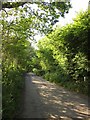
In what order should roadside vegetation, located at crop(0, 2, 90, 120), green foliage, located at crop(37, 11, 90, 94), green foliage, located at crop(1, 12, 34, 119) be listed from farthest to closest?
green foliage, located at crop(37, 11, 90, 94) → roadside vegetation, located at crop(0, 2, 90, 120) → green foliage, located at crop(1, 12, 34, 119)

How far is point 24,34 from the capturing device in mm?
Result: 13492

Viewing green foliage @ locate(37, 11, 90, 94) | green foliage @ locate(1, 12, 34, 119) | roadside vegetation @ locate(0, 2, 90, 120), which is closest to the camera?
green foliage @ locate(1, 12, 34, 119)

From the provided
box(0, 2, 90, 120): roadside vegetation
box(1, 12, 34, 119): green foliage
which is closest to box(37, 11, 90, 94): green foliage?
box(0, 2, 90, 120): roadside vegetation

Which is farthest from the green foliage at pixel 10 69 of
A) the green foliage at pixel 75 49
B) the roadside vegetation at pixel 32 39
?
the green foliage at pixel 75 49

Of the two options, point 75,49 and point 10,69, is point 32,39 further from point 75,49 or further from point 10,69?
point 75,49

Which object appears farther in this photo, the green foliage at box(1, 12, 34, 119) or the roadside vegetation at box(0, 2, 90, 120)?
the roadside vegetation at box(0, 2, 90, 120)

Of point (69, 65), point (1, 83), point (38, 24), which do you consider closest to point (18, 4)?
point (38, 24)

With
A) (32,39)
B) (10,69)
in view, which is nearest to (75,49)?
(32,39)

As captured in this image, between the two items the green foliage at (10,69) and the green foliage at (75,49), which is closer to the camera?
the green foliage at (10,69)

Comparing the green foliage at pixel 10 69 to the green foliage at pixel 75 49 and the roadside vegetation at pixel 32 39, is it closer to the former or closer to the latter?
the roadside vegetation at pixel 32 39

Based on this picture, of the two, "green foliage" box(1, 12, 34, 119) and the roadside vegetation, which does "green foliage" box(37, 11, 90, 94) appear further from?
"green foliage" box(1, 12, 34, 119)

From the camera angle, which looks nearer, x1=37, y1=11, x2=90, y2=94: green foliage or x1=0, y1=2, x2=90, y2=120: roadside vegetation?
x1=0, y1=2, x2=90, y2=120: roadside vegetation

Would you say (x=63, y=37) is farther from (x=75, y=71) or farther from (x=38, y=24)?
(x=38, y=24)

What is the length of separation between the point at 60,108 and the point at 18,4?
4.96 metres
